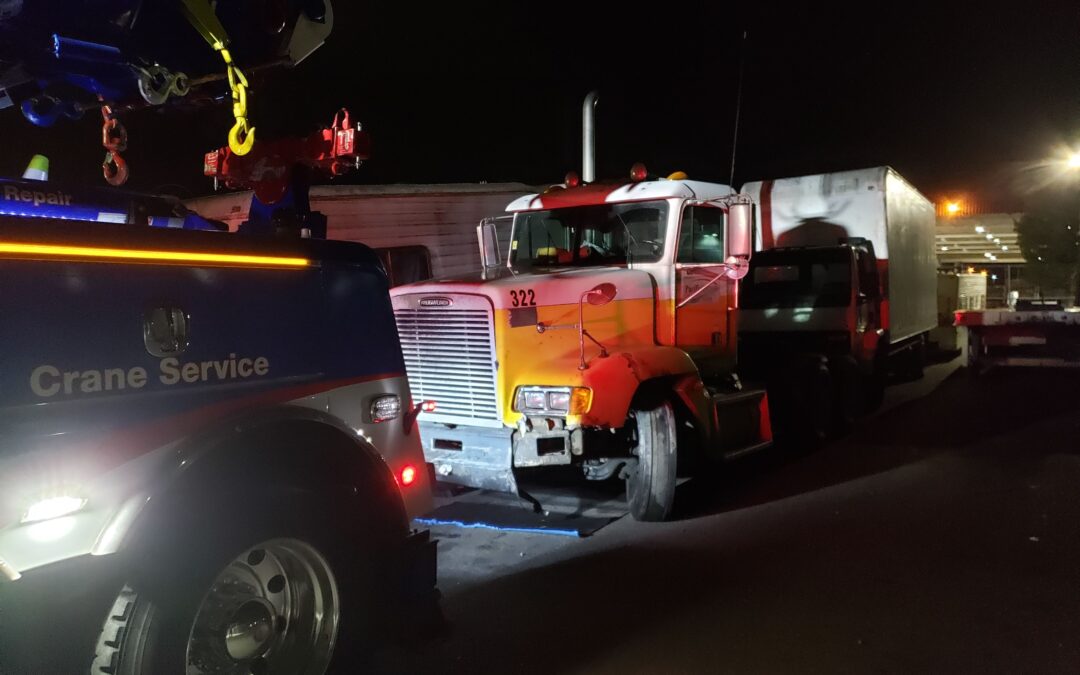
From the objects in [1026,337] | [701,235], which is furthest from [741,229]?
[1026,337]

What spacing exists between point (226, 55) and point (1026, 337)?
14461 millimetres

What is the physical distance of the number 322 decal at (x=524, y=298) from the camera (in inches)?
241

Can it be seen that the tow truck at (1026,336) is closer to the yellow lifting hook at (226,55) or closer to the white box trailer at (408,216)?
the white box trailer at (408,216)

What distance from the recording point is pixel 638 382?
6.02m

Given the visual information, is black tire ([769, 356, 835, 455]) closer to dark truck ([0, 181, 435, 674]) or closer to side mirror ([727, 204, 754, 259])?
side mirror ([727, 204, 754, 259])

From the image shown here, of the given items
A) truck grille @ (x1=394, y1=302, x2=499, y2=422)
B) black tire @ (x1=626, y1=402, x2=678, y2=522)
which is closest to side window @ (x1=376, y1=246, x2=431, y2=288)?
truck grille @ (x1=394, y1=302, x2=499, y2=422)

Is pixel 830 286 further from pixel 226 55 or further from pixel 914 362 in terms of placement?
pixel 226 55

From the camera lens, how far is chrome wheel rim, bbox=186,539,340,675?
2900mm

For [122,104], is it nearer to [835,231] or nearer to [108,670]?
[108,670]

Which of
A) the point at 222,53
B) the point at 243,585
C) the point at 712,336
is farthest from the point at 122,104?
the point at 712,336

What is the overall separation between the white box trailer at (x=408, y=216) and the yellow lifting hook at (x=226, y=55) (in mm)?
7190

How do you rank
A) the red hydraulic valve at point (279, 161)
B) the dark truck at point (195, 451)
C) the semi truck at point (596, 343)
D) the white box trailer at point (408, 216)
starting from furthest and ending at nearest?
the white box trailer at point (408, 216)
the semi truck at point (596, 343)
the red hydraulic valve at point (279, 161)
the dark truck at point (195, 451)

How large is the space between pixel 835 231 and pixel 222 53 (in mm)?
10135

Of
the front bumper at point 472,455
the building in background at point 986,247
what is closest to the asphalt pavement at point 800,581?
the front bumper at point 472,455
